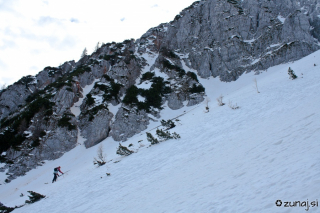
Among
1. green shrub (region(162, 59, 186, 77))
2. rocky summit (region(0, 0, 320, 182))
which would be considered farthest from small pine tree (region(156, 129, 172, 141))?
green shrub (region(162, 59, 186, 77))

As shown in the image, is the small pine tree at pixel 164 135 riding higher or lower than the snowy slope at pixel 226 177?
higher

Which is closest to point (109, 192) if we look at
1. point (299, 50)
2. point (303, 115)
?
point (303, 115)

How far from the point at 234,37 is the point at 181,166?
7193cm

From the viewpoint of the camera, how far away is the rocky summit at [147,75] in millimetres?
45719

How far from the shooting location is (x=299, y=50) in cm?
5131

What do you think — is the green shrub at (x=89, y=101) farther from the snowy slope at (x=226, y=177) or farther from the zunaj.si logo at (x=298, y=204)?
→ the zunaj.si logo at (x=298, y=204)

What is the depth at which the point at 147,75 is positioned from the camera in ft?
224

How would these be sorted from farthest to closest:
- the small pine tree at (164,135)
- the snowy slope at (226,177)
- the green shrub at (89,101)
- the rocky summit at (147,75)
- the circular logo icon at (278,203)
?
1. the green shrub at (89,101)
2. the rocky summit at (147,75)
3. the small pine tree at (164,135)
4. the snowy slope at (226,177)
5. the circular logo icon at (278,203)

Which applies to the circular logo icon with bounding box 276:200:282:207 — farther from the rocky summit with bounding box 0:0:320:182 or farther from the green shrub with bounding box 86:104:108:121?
the green shrub with bounding box 86:104:108:121

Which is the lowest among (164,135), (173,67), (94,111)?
(164,135)

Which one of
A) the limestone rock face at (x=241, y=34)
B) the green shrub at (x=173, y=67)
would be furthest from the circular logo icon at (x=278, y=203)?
the green shrub at (x=173, y=67)

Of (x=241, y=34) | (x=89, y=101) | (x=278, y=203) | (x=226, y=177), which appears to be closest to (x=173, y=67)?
(x=241, y=34)

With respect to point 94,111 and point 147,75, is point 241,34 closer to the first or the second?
point 147,75

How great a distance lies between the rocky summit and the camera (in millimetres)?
45719
